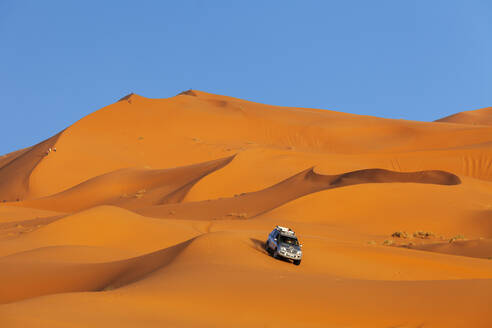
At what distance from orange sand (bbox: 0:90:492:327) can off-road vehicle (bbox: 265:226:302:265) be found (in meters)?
0.30

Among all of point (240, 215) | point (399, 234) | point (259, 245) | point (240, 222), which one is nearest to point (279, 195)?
point (240, 215)

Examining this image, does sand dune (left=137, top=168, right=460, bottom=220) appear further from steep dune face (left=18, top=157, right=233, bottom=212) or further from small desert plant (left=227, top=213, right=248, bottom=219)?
steep dune face (left=18, top=157, right=233, bottom=212)

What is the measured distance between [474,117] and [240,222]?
7752 cm

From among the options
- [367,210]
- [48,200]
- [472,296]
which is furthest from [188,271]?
[48,200]

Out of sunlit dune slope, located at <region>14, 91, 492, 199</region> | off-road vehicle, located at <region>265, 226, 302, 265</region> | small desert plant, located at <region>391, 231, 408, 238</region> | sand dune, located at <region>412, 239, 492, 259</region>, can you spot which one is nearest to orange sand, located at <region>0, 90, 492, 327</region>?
sand dune, located at <region>412, 239, 492, 259</region>

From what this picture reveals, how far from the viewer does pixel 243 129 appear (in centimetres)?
5897

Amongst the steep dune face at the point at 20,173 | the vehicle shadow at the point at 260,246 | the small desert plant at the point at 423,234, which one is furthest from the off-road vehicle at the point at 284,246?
the steep dune face at the point at 20,173

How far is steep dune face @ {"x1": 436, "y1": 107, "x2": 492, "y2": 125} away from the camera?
287 ft

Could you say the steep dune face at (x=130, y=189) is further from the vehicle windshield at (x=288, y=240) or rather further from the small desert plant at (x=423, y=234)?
the vehicle windshield at (x=288, y=240)

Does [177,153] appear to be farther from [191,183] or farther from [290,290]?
[290,290]

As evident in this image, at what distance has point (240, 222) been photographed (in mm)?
23797

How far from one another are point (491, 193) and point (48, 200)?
2730 centimetres

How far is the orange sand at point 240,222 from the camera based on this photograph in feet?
29.5

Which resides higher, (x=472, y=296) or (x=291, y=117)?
(x=291, y=117)
